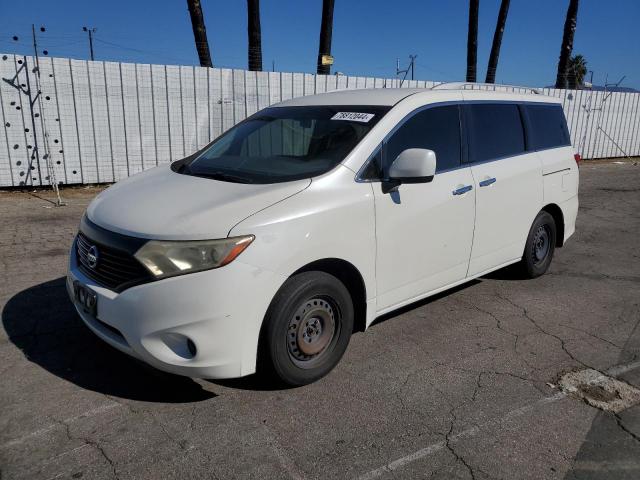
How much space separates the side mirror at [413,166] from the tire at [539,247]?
2.20m

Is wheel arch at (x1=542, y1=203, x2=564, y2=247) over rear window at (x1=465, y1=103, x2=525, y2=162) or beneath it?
beneath

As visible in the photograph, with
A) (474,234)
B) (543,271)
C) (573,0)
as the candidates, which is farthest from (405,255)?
(573,0)

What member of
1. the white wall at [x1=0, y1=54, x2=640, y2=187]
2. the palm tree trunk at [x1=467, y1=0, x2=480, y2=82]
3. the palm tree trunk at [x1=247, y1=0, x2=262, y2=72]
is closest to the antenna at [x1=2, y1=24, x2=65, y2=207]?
the white wall at [x1=0, y1=54, x2=640, y2=187]

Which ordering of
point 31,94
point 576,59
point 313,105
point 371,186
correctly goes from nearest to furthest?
point 371,186 → point 313,105 → point 31,94 → point 576,59

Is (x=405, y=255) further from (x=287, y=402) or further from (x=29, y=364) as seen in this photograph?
(x=29, y=364)

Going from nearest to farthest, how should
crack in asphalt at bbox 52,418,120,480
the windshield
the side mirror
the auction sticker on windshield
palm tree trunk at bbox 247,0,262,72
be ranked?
crack in asphalt at bbox 52,418,120,480
the side mirror
the windshield
the auction sticker on windshield
palm tree trunk at bbox 247,0,262,72

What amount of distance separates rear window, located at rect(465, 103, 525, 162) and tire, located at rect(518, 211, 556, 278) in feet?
2.70

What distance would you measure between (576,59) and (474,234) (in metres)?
73.5

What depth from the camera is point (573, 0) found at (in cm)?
2091

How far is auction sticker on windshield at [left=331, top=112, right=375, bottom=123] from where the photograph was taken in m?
3.71

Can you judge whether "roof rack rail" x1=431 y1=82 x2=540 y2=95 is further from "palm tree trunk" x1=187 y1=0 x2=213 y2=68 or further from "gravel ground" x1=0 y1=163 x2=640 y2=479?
"palm tree trunk" x1=187 y1=0 x2=213 y2=68

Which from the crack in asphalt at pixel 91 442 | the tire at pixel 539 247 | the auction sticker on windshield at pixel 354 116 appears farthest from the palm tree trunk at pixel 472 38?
the crack in asphalt at pixel 91 442

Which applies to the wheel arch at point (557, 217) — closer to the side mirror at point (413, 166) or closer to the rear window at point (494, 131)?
the rear window at point (494, 131)

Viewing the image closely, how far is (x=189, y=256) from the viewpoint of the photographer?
2.78m
